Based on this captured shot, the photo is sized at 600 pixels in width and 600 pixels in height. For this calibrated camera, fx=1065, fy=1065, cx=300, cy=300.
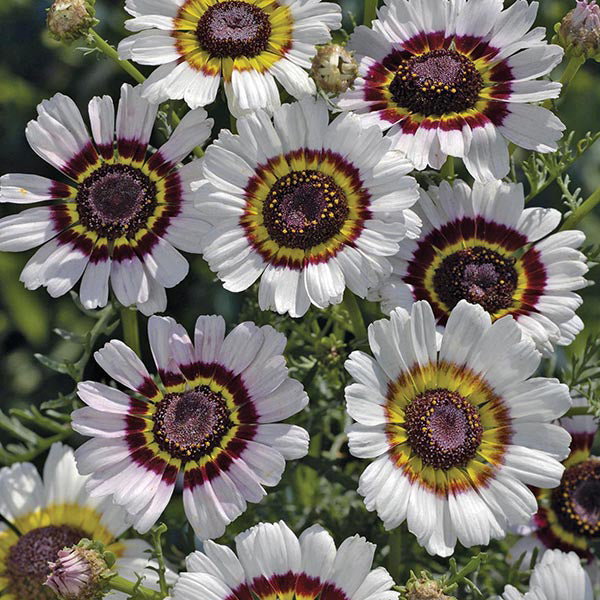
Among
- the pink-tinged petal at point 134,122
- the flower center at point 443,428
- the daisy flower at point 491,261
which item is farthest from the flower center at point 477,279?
the pink-tinged petal at point 134,122

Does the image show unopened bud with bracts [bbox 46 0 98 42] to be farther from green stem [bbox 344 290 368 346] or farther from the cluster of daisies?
green stem [bbox 344 290 368 346]

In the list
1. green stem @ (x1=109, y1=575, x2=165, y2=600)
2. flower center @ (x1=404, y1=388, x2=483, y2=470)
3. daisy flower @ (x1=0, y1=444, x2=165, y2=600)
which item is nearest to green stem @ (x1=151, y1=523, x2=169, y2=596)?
green stem @ (x1=109, y1=575, x2=165, y2=600)

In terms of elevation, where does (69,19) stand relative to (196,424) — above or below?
above

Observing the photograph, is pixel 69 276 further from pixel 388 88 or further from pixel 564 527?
pixel 564 527

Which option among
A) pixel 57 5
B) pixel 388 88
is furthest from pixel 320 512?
pixel 57 5

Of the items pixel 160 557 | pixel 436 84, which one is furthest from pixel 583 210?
pixel 160 557

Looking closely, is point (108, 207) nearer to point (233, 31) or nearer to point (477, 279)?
point (233, 31)

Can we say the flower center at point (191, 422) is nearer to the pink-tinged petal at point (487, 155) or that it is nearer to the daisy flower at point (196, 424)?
the daisy flower at point (196, 424)
